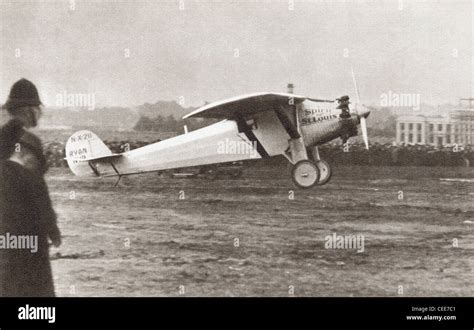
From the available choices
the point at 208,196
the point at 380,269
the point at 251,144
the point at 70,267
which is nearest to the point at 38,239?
the point at 70,267

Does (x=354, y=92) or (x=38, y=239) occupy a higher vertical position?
(x=354, y=92)

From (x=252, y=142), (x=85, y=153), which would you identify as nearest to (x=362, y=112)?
(x=252, y=142)

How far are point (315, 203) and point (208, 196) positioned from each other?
94 cm

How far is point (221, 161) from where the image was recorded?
6359 mm

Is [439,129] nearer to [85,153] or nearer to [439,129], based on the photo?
[439,129]

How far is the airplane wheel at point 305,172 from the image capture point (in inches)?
247

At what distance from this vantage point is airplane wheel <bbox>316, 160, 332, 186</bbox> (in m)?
6.32

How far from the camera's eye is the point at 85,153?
6289 millimetres

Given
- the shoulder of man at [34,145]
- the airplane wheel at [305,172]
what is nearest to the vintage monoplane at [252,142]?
the airplane wheel at [305,172]

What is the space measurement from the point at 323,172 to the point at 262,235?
2.54 ft

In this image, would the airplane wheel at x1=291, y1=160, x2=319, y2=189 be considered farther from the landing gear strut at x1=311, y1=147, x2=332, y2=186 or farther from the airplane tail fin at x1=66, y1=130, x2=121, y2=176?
the airplane tail fin at x1=66, y1=130, x2=121, y2=176

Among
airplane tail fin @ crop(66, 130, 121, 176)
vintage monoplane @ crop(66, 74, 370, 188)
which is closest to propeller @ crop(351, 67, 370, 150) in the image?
vintage monoplane @ crop(66, 74, 370, 188)

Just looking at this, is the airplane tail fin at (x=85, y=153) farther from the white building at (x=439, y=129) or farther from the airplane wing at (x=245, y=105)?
the white building at (x=439, y=129)
